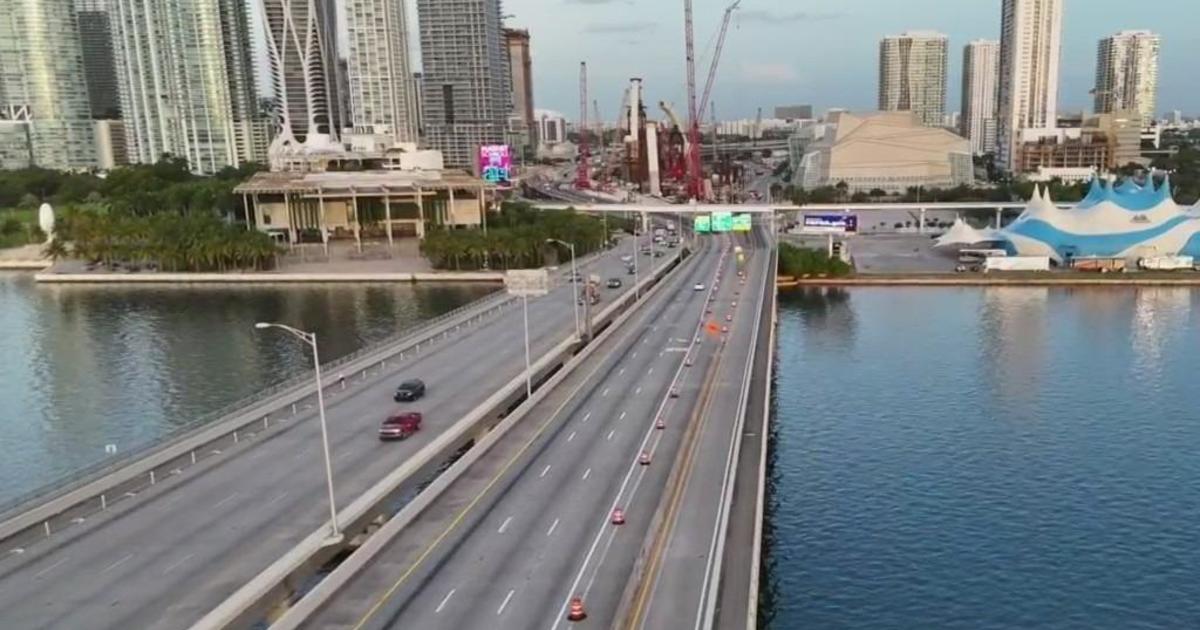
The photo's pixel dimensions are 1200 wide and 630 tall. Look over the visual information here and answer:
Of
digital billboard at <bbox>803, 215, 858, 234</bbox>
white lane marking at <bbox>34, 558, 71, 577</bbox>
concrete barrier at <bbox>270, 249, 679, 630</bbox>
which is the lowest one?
white lane marking at <bbox>34, 558, 71, 577</bbox>

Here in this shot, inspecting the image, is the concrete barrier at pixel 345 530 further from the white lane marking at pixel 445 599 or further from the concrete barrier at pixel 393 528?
the white lane marking at pixel 445 599

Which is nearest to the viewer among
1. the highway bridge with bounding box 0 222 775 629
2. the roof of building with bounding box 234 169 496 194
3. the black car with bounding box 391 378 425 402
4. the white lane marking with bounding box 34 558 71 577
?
the highway bridge with bounding box 0 222 775 629

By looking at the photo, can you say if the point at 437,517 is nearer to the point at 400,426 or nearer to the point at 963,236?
the point at 400,426

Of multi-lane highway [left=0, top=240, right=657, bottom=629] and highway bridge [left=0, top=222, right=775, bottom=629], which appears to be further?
multi-lane highway [left=0, top=240, right=657, bottom=629]

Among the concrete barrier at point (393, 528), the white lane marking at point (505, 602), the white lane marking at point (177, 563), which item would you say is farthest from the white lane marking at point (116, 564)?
the white lane marking at point (505, 602)

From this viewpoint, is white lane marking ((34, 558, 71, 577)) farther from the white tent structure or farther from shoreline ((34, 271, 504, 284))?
the white tent structure

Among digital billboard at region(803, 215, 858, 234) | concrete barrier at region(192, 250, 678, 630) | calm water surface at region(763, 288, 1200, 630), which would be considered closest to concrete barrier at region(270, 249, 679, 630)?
concrete barrier at region(192, 250, 678, 630)
